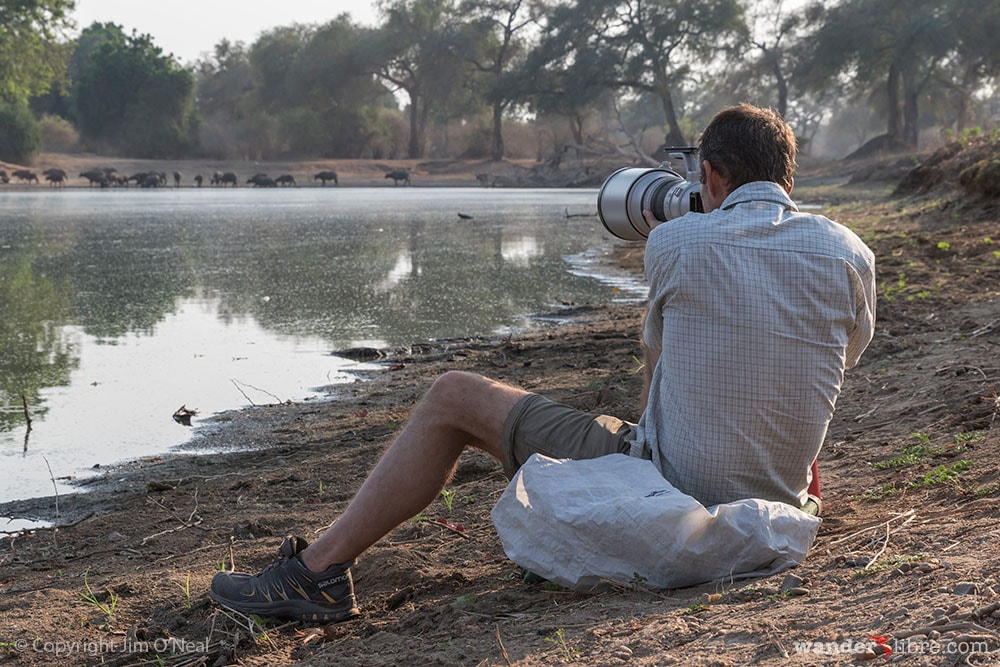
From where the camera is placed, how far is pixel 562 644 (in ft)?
7.57

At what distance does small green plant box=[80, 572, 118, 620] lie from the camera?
3.15 metres

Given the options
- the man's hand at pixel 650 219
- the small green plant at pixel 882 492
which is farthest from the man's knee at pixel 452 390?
the small green plant at pixel 882 492

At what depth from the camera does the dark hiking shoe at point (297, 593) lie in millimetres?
2938

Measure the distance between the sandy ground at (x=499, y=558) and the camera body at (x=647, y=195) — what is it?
0.99m

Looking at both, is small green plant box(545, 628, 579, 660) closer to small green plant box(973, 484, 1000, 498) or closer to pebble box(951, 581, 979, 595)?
pebble box(951, 581, 979, 595)

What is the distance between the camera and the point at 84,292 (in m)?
10.8

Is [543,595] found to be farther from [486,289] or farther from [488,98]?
[488,98]

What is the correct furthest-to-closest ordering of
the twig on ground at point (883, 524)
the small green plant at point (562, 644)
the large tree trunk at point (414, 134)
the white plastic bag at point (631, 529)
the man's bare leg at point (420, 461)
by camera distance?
1. the large tree trunk at point (414, 134)
2. the man's bare leg at point (420, 461)
3. the twig on ground at point (883, 524)
4. the white plastic bag at point (631, 529)
5. the small green plant at point (562, 644)

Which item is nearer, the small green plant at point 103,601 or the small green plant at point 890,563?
the small green plant at point 890,563

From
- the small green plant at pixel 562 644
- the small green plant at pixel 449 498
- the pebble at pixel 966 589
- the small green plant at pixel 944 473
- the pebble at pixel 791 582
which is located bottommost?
the small green plant at pixel 449 498

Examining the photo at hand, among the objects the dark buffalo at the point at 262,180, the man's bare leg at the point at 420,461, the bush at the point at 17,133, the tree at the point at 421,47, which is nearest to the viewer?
the man's bare leg at the point at 420,461

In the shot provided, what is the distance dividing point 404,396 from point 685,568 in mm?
3594

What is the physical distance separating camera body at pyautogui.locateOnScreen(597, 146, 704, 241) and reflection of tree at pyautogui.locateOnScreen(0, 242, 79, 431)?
3.57 meters

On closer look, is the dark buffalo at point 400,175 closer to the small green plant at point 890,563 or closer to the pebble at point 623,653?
the small green plant at point 890,563
